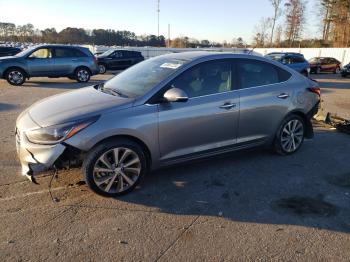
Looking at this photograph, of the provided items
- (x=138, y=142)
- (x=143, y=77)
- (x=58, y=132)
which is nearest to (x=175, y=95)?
(x=138, y=142)

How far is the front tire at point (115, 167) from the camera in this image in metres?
3.82

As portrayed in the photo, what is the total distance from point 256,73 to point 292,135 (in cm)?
130

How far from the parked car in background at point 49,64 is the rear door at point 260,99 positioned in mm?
11953

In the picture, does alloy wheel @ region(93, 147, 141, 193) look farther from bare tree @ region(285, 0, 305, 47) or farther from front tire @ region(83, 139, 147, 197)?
bare tree @ region(285, 0, 305, 47)

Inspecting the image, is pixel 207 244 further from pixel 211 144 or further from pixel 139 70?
pixel 139 70

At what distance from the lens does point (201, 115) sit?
14.4ft

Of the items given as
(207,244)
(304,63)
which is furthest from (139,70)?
(304,63)

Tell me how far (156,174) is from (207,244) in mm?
1694

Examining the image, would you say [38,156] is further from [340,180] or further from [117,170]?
[340,180]

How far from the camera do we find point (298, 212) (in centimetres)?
381

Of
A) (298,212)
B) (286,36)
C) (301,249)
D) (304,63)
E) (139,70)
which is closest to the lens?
(301,249)

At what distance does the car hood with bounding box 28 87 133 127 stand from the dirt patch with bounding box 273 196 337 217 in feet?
7.03

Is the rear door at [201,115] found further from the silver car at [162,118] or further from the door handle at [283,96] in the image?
the door handle at [283,96]

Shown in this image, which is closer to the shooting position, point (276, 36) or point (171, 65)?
point (171, 65)
